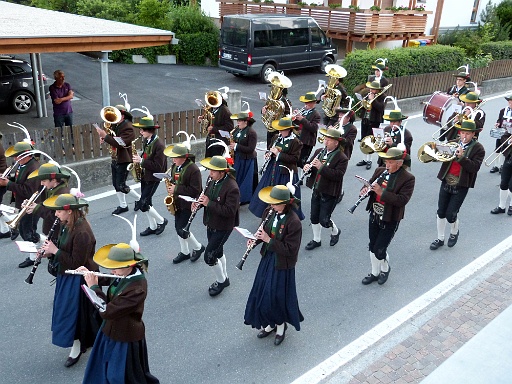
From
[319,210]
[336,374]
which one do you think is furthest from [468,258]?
[336,374]

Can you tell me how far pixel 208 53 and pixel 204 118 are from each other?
49.4 feet

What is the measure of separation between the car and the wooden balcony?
13467mm

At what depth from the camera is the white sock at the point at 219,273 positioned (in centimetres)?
664

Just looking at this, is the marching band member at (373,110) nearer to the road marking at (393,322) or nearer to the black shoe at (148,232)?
the road marking at (393,322)

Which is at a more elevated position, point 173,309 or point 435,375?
point 435,375

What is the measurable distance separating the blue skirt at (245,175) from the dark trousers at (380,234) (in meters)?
3.05

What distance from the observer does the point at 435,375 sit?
2902 millimetres

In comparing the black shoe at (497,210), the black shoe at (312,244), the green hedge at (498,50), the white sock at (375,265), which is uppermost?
the green hedge at (498,50)

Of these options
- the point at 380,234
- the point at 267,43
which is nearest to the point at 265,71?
the point at 267,43

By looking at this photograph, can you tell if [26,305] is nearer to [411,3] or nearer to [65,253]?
[65,253]

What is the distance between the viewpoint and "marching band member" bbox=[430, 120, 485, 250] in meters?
7.47

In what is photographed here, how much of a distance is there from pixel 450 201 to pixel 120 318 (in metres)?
5.44

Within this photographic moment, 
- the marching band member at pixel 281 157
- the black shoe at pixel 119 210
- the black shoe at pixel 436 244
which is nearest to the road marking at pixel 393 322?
the black shoe at pixel 436 244

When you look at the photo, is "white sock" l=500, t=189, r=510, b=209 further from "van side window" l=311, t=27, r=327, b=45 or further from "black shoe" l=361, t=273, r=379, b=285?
"van side window" l=311, t=27, r=327, b=45
